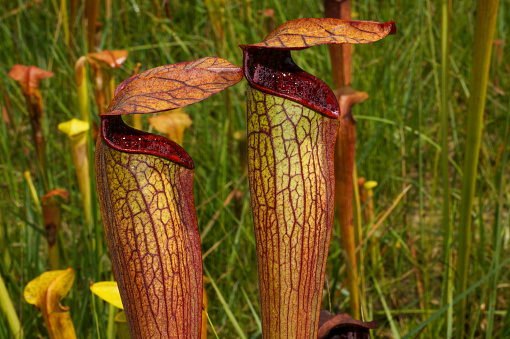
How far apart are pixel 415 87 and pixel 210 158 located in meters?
1.12

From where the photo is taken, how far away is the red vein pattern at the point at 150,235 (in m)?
0.60

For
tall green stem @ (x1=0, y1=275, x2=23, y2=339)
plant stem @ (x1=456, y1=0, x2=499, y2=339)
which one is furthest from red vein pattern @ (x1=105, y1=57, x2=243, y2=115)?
tall green stem @ (x1=0, y1=275, x2=23, y2=339)

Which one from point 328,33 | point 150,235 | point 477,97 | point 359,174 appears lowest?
point 359,174

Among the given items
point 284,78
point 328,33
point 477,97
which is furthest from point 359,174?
point 328,33

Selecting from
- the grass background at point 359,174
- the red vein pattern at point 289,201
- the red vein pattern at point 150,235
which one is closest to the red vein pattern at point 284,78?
the red vein pattern at point 289,201

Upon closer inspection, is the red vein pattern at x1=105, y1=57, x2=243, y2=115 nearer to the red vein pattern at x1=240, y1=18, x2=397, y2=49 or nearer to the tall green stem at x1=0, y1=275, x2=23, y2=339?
the red vein pattern at x1=240, y1=18, x2=397, y2=49

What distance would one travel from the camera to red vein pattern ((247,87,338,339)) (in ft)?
1.92

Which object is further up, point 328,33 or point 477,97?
point 328,33

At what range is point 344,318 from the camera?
2.66 ft

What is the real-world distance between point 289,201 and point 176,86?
0.21m

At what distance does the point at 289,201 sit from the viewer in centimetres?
60

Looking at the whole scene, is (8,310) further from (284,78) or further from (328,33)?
(328,33)

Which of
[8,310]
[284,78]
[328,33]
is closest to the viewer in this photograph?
[328,33]

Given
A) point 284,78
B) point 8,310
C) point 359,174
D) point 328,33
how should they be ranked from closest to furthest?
point 328,33
point 284,78
point 8,310
point 359,174
